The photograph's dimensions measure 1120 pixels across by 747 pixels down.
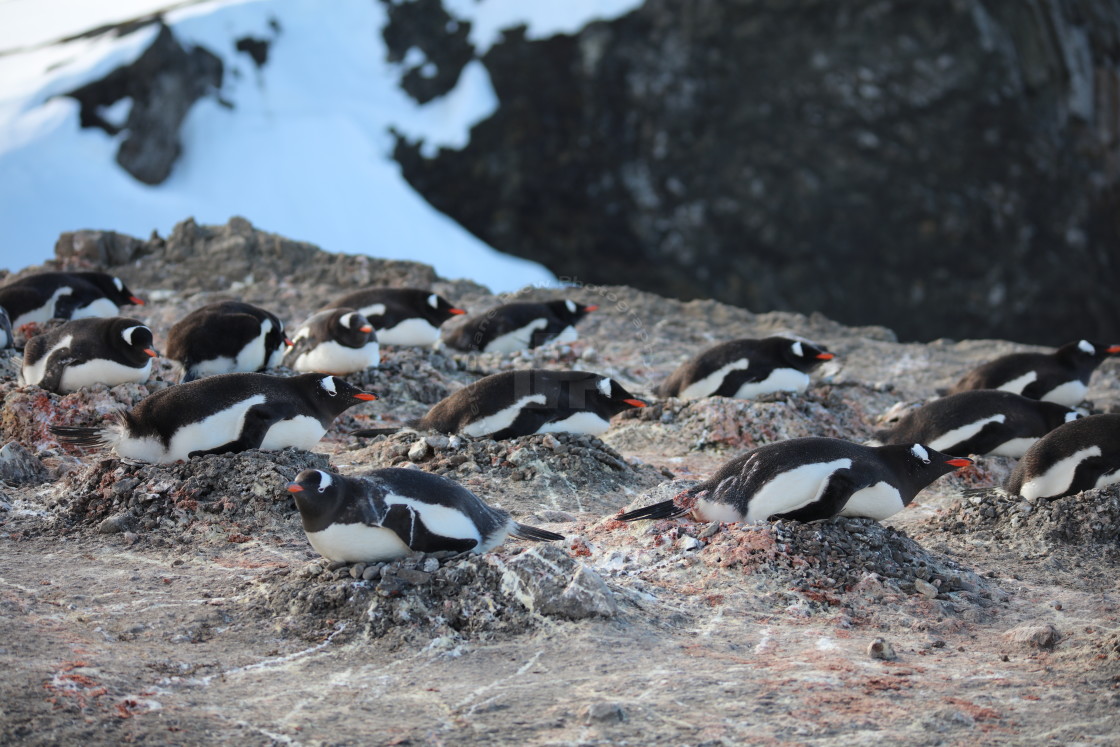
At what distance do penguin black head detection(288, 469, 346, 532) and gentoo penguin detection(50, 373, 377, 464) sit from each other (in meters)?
1.55

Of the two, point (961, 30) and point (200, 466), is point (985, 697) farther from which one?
point (961, 30)

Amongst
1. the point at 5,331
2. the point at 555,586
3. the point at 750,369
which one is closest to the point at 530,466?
the point at 555,586

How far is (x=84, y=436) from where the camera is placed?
581 cm

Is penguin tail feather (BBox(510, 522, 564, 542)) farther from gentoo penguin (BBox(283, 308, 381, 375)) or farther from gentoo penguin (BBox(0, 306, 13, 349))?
→ gentoo penguin (BBox(0, 306, 13, 349))

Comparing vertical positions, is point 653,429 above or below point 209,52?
below

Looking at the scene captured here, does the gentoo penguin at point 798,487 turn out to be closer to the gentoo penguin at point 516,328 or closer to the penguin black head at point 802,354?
the penguin black head at point 802,354

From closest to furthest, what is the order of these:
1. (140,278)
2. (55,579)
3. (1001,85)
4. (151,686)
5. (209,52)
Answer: (151,686), (55,579), (140,278), (209,52), (1001,85)

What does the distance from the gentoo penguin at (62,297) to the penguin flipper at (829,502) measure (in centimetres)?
643

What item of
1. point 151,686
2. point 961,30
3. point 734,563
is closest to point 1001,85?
point 961,30

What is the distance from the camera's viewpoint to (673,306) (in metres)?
12.8

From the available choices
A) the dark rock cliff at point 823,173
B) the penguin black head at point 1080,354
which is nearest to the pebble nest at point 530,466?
the penguin black head at point 1080,354

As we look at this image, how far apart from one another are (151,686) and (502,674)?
3.57ft

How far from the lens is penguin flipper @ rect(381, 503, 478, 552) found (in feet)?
14.1

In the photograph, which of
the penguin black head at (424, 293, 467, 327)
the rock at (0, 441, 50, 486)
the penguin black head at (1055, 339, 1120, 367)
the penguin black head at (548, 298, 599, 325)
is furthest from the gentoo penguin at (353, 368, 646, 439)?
the penguin black head at (1055, 339, 1120, 367)
